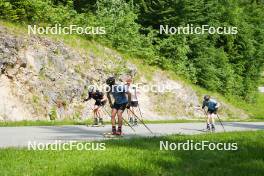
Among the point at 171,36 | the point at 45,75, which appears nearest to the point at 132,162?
the point at 45,75

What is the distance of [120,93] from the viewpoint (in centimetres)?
1650

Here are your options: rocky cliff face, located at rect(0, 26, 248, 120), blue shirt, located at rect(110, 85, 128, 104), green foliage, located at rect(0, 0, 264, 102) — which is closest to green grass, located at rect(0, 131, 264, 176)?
blue shirt, located at rect(110, 85, 128, 104)

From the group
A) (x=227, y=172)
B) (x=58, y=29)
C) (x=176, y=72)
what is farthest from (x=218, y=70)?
(x=227, y=172)

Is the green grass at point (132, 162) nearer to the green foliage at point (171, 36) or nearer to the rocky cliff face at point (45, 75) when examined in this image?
the rocky cliff face at point (45, 75)

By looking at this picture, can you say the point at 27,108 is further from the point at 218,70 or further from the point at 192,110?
the point at 218,70

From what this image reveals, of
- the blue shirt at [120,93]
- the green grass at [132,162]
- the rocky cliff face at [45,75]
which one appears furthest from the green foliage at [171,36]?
the green grass at [132,162]

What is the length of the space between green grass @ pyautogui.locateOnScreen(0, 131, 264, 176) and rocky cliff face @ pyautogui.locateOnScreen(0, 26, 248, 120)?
11625mm

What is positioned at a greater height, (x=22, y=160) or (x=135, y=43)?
(x=135, y=43)

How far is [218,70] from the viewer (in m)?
42.0

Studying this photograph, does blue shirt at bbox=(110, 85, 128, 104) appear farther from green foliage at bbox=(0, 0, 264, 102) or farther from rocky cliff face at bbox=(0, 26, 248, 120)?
green foliage at bbox=(0, 0, 264, 102)

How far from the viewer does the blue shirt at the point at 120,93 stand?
16344 millimetres

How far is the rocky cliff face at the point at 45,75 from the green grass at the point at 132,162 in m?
11.6

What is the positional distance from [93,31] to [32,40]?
5.58 metres

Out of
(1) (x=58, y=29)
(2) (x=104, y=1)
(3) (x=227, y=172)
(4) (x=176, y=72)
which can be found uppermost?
(2) (x=104, y=1)
